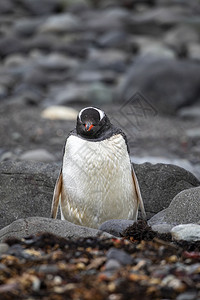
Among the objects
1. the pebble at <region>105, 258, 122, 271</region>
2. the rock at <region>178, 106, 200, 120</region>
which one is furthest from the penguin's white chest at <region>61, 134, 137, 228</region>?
the rock at <region>178, 106, 200, 120</region>

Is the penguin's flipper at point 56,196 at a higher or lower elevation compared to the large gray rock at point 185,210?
higher

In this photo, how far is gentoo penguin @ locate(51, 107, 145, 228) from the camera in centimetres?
516

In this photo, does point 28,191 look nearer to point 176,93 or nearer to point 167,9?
point 176,93

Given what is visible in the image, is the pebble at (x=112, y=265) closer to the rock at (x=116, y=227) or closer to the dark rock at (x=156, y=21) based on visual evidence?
the rock at (x=116, y=227)

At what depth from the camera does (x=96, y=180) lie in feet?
17.0

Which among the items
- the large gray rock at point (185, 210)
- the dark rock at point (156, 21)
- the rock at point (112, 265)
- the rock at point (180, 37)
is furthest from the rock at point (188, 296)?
the dark rock at point (156, 21)

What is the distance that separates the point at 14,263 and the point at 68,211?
2178 mm

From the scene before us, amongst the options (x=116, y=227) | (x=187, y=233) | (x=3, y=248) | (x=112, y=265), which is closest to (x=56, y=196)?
(x=116, y=227)

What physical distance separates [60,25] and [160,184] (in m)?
19.3

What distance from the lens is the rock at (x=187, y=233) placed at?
13.0 feet

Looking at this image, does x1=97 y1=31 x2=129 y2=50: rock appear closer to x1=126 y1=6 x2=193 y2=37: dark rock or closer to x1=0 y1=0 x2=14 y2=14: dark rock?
x1=126 y1=6 x2=193 y2=37: dark rock

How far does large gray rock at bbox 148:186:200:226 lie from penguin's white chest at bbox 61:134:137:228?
46 centimetres

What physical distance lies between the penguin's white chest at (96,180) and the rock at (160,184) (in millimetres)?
544

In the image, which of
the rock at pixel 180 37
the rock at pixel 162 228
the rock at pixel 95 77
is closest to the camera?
the rock at pixel 162 228
